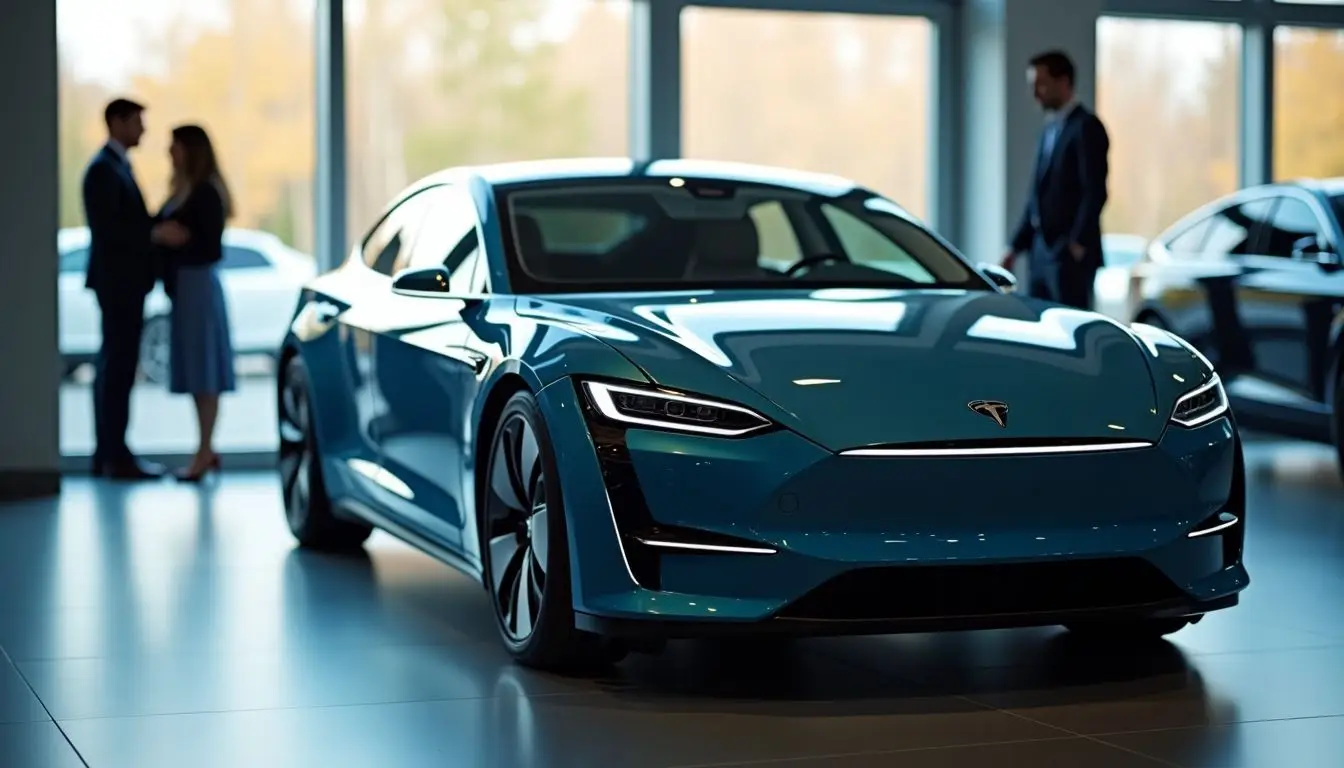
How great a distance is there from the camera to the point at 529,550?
4.73m

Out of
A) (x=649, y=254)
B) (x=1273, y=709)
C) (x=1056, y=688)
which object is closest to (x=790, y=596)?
(x=1056, y=688)

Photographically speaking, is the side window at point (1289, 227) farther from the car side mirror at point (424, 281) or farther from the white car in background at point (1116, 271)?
the car side mirror at point (424, 281)

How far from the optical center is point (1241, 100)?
13.0 meters

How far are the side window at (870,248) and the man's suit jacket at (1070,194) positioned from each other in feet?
11.0

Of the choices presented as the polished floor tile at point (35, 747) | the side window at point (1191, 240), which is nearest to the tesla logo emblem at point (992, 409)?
the polished floor tile at point (35, 747)

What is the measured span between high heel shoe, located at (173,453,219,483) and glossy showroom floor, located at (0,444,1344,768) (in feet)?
11.1

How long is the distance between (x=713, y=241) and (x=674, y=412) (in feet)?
4.66

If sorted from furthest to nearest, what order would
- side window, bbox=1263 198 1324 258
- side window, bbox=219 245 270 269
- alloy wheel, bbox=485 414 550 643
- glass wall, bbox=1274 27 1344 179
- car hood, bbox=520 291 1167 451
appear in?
glass wall, bbox=1274 27 1344 179 < side window, bbox=219 245 270 269 < side window, bbox=1263 198 1324 258 < alloy wheel, bbox=485 414 550 643 < car hood, bbox=520 291 1167 451

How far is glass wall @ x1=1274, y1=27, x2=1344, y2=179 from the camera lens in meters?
13.1

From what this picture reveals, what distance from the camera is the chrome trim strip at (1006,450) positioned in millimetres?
4234

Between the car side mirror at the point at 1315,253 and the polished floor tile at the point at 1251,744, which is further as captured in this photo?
the car side mirror at the point at 1315,253

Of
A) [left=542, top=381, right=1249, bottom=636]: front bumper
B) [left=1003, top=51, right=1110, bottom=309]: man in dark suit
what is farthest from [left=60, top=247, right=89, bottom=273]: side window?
[left=542, top=381, right=1249, bottom=636]: front bumper

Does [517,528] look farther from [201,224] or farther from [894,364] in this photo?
[201,224]

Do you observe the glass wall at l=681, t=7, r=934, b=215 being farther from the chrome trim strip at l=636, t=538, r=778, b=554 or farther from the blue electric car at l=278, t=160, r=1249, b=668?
the chrome trim strip at l=636, t=538, r=778, b=554
